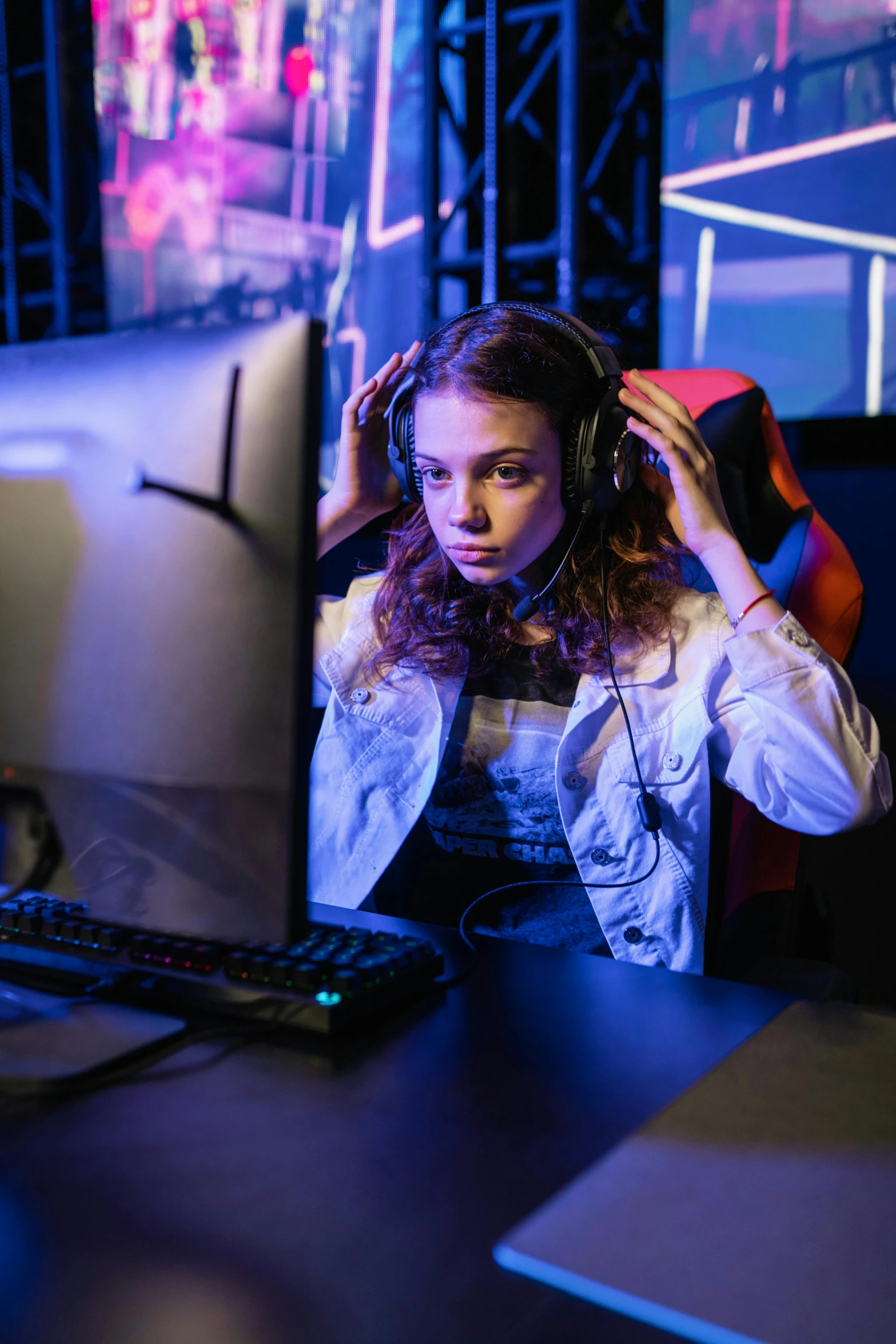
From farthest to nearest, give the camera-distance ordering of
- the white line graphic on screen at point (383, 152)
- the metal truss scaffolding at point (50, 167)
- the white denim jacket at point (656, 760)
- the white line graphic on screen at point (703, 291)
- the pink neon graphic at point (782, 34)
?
the metal truss scaffolding at point (50, 167) < the white line graphic on screen at point (383, 152) < the white line graphic on screen at point (703, 291) < the pink neon graphic at point (782, 34) < the white denim jacket at point (656, 760)

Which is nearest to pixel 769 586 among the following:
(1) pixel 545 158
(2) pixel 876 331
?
(2) pixel 876 331

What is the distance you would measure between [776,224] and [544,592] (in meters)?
1.54

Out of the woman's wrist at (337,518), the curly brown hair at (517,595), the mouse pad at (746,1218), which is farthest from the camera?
the woman's wrist at (337,518)

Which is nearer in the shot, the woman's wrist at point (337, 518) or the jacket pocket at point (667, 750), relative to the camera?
the jacket pocket at point (667, 750)

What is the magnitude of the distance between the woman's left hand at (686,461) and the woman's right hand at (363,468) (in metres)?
0.31

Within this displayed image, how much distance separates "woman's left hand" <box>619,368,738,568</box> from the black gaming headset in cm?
2

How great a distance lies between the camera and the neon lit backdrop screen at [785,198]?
2189 mm

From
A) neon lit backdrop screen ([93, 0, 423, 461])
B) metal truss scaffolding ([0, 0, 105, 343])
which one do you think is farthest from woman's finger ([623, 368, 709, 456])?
metal truss scaffolding ([0, 0, 105, 343])

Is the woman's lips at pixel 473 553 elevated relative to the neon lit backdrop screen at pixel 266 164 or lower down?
lower down

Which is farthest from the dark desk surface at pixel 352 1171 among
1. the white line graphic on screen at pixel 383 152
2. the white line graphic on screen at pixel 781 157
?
the white line graphic on screen at pixel 383 152

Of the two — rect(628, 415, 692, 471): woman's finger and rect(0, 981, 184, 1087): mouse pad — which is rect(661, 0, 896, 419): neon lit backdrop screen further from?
rect(0, 981, 184, 1087): mouse pad

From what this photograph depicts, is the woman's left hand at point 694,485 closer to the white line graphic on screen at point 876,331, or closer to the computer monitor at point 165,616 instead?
the computer monitor at point 165,616

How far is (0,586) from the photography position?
0.59m

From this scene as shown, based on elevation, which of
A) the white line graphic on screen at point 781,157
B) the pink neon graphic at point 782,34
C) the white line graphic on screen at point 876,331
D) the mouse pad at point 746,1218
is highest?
the pink neon graphic at point 782,34
